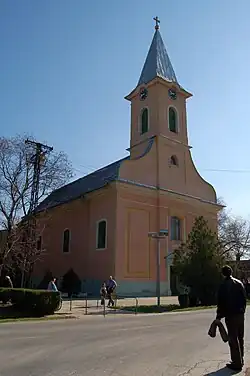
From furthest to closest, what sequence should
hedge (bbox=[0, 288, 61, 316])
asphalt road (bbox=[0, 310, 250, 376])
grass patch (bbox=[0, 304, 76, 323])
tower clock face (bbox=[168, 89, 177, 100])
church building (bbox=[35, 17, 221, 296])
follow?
1. tower clock face (bbox=[168, 89, 177, 100])
2. church building (bbox=[35, 17, 221, 296])
3. hedge (bbox=[0, 288, 61, 316])
4. grass patch (bbox=[0, 304, 76, 323])
5. asphalt road (bbox=[0, 310, 250, 376])

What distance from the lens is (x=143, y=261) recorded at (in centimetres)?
2998

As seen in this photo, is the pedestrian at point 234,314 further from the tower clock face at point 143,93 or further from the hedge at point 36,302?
the tower clock face at point 143,93

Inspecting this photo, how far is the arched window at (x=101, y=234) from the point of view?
101 ft

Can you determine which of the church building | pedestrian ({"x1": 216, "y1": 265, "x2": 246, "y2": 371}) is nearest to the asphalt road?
pedestrian ({"x1": 216, "y1": 265, "x2": 246, "y2": 371})

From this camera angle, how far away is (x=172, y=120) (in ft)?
119

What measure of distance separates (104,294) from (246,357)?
14.3 metres

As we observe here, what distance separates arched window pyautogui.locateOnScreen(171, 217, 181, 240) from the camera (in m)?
33.1

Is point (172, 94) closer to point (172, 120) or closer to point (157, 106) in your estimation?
point (172, 120)

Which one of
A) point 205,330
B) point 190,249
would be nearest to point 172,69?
point 190,249

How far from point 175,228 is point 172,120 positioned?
34.4 ft

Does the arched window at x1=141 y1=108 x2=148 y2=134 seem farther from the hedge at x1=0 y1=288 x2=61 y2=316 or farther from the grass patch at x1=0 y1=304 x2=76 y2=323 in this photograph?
the grass patch at x1=0 y1=304 x2=76 y2=323

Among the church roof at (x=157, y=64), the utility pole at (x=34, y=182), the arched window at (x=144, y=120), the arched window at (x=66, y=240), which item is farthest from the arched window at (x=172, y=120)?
the arched window at (x=66, y=240)

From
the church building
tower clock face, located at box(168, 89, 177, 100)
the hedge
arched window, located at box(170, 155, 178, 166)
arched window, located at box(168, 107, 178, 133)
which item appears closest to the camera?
the hedge

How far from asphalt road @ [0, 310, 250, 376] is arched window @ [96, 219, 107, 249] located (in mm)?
18737
